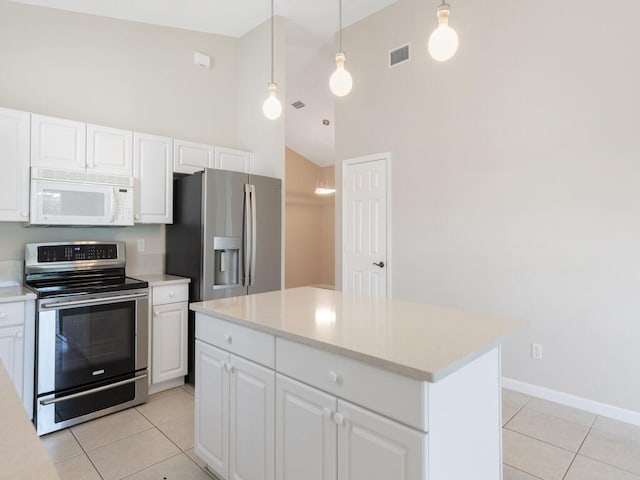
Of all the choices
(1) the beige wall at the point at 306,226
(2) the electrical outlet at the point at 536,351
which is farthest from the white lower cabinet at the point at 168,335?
(1) the beige wall at the point at 306,226

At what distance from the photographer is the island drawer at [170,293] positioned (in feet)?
10.2

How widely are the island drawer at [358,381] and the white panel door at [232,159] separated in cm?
277

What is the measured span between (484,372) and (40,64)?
12.9 feet

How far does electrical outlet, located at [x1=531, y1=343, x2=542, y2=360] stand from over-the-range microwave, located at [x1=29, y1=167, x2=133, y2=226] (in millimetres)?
3576

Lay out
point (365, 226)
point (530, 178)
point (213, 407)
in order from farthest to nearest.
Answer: point (365, 226)
point (530, 178)
point (213, 407)

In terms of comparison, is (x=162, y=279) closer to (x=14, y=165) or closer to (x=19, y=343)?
(x=19, y=343)

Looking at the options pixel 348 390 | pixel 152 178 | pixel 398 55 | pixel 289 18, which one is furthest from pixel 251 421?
pixel 289 18

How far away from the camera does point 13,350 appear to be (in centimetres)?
239

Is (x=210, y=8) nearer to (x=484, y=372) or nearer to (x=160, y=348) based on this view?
(x=160, y=348)

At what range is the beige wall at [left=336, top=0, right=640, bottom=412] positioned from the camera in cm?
267

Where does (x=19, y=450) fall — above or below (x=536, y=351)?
above

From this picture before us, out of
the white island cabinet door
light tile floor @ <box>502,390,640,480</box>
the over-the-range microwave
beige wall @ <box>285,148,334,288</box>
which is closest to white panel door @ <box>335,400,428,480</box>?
the white island cabinet door

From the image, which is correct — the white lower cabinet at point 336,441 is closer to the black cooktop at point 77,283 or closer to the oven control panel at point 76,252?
the black cooktop at point 77,283

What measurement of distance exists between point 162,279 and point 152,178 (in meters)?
0.92
